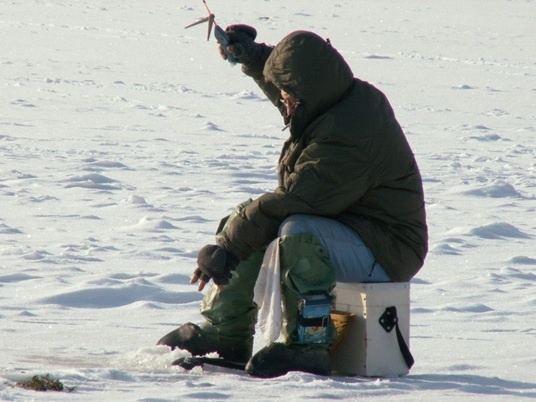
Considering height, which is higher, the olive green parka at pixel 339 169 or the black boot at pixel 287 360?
the olive green parka at pixel 339 169

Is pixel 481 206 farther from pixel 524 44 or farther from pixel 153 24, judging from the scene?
pixel 153 24

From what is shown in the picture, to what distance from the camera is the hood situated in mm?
3393

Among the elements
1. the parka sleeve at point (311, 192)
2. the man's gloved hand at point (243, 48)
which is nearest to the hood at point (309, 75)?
the parka sleeve at point (311, 192)

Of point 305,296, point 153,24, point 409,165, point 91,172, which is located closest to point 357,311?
point 305,296

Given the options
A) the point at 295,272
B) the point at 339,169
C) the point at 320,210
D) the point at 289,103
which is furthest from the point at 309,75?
the point at 295,272

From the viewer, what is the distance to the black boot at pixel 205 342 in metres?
3.59

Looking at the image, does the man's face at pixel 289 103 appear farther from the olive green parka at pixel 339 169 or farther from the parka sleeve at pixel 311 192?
the parka sleeve at pixel 311 192

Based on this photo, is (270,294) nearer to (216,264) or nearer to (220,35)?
(216,264)

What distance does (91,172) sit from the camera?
823cm

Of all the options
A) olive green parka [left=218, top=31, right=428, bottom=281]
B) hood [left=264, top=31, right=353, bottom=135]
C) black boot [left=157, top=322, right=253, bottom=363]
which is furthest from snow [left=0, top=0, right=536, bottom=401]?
hood [left=264, top=31, right=353, bottom=135]

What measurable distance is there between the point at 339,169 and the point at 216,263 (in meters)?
0.49

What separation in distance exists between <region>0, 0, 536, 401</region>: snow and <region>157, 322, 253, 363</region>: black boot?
0.07 meters

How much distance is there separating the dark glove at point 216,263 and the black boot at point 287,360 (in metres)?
0.27

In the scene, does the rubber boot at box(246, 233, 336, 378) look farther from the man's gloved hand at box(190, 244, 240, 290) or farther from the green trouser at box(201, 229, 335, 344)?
the man's gloved hand at box(190, 244, 240, 290)
